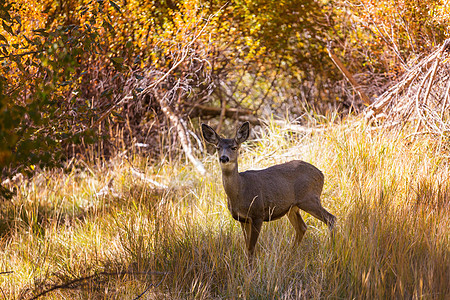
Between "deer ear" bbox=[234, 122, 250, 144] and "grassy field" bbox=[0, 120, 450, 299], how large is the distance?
97cm

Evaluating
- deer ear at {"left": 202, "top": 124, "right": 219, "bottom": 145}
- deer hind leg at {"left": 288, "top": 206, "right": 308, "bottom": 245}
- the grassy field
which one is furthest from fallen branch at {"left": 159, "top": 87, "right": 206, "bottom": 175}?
deer ear at {"left": 202, "top": 124, "right": 219, "bottom": 145}

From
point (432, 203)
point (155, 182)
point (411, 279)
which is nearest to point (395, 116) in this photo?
point (432, 203)

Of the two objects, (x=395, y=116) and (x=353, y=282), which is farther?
(x=395, y=116)

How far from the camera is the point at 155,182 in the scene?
8500 millimetres

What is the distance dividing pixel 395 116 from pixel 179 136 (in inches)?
155

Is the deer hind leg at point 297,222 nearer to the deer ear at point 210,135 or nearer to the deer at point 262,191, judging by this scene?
the deer at point 262,191

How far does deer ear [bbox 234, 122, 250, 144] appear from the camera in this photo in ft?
17.3

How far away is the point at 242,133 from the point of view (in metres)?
5.39

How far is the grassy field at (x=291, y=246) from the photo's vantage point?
14.5ft

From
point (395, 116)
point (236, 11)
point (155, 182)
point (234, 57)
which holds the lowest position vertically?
point (155, 182)

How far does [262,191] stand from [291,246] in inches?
23.2

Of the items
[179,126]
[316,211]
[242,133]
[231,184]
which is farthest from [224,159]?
[179,126]

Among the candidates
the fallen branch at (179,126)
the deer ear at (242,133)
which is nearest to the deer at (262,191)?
the deer ear at (242,133)

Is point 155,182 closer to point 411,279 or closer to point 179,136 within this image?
point 179,136
